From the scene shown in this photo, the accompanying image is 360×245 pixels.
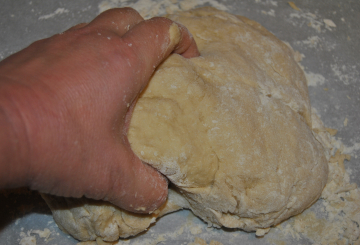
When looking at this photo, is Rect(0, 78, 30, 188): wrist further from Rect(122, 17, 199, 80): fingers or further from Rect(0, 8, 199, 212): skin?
Rect(122, 17, 199, 80): fingers

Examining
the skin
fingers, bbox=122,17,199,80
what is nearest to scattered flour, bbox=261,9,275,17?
fingers, bbox=122,17,199,80

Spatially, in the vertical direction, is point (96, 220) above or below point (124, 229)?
above

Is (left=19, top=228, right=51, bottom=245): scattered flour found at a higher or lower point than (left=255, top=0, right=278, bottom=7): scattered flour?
lower

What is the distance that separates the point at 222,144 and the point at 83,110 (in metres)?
0.70

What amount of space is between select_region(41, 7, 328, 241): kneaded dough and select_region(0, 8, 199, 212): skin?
13 centimetres

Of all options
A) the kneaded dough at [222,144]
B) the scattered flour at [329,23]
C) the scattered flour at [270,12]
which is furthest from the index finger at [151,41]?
the scattered flour at [329,23]

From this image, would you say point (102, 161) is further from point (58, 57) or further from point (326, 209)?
point (326, 209)

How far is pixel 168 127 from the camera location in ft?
4.82

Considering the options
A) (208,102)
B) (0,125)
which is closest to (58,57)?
(0,125)

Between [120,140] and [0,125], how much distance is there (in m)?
0.48

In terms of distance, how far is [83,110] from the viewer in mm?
1195

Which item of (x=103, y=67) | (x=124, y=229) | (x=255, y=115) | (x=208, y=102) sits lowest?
(x=124, y=229)

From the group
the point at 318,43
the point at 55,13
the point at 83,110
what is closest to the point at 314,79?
the point at 318,43

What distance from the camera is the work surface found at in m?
1.92
